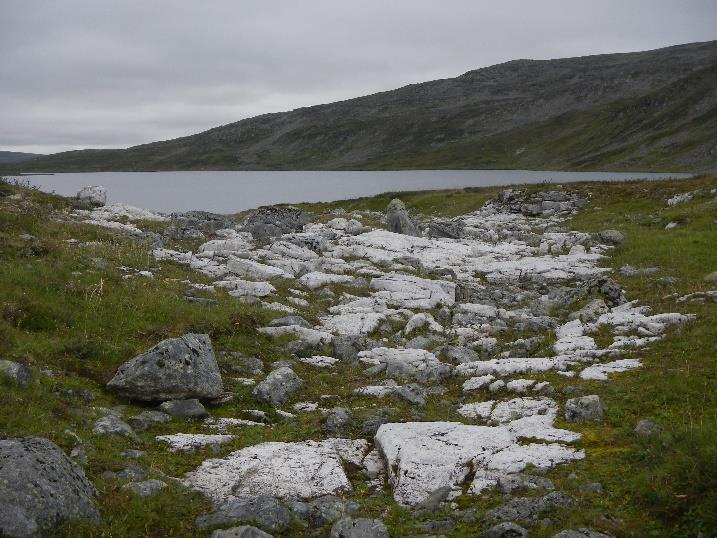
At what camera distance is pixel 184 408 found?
1086cm

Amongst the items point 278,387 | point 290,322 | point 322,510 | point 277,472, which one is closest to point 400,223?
point 290,322

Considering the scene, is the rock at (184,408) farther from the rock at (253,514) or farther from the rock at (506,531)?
the rock at (506,531)

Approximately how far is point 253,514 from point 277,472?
1.43m

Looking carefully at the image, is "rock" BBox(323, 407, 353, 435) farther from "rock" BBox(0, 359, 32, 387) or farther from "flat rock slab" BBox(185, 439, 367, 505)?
"rock" BBox(0, 359, 32, 387)

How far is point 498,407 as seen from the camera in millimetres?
11148

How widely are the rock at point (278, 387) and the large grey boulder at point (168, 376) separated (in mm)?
849

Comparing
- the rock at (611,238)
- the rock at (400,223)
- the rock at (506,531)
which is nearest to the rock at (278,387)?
the rock at (506,531)

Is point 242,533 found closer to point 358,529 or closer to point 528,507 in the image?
point 358,529

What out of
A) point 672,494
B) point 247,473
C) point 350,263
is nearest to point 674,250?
point 350,263

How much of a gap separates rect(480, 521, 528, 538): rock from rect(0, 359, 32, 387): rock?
7713 mm

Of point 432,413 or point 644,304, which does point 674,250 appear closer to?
point 644,304

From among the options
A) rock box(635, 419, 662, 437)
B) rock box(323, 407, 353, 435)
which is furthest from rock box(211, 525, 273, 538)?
rock box(635, 419, 662, 437)

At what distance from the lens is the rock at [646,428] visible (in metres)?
8.66

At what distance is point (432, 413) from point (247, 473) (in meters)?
3.99
